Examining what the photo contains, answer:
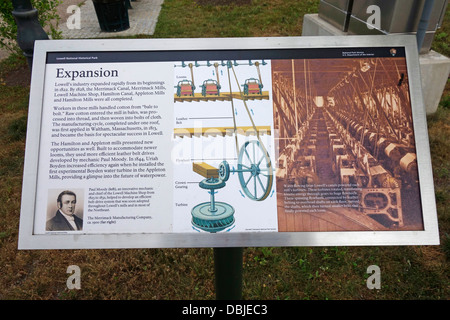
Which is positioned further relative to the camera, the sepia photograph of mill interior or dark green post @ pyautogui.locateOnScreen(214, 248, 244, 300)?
dark green post @ pyautogui.locateOnScreen(214, 248, 244, 300)

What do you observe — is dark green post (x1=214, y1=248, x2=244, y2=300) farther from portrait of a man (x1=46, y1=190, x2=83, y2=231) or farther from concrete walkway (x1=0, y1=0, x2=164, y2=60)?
concrete walkway (x1=0, y1=0, x2=164, y2=60)

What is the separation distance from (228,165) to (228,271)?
635mm

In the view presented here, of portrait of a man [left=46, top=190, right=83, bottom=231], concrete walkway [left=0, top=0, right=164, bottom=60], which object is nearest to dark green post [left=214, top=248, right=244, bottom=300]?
portrait of a man [left=46, top=190, right=83, bottom=231]

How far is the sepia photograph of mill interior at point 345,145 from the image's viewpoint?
1.58 meters

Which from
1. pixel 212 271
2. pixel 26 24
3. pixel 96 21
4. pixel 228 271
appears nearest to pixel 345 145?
pixel 228 271

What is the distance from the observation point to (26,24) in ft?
11.5

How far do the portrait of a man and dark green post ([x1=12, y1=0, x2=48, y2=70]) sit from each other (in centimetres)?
268

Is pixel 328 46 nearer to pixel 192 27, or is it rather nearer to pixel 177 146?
pixel 177 146

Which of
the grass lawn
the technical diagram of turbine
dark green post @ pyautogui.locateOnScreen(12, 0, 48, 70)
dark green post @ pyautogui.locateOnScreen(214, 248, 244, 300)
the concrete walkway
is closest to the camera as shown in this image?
the technical diagram of turbine

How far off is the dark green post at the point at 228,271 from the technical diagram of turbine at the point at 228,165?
300 mm

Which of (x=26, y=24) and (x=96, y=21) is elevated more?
(x=96, y=21)

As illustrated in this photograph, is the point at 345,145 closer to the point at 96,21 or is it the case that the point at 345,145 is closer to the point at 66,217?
the point at 66,217

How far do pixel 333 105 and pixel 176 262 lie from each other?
1.93 meters

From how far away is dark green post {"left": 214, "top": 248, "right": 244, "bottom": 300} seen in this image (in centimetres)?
181
